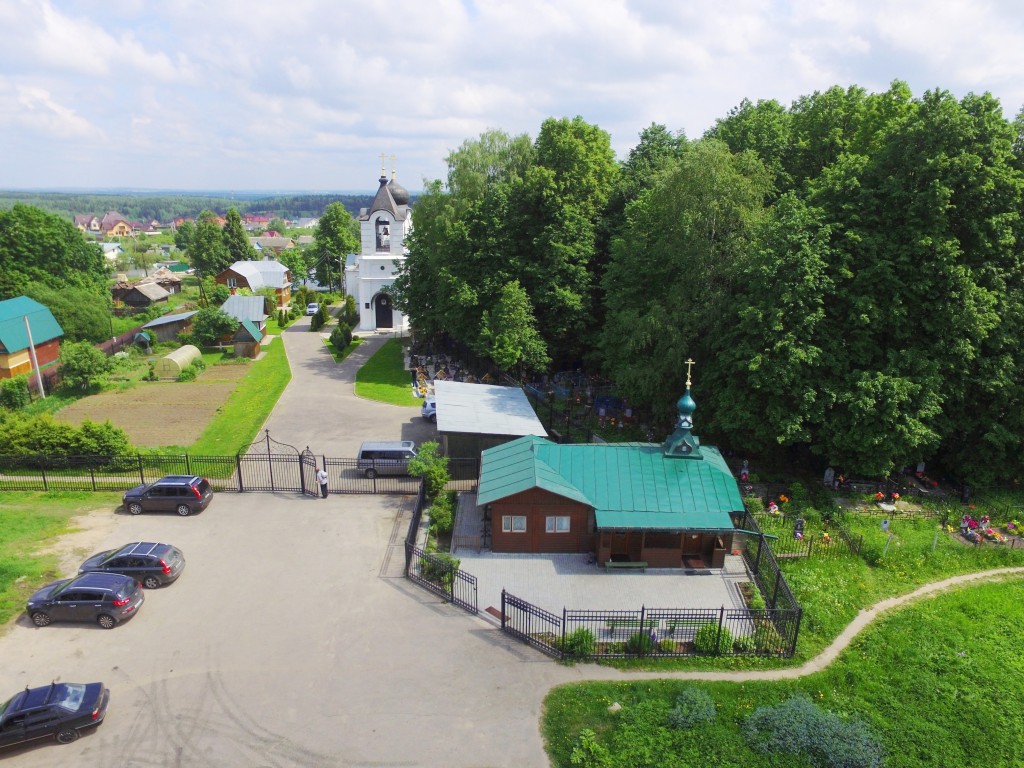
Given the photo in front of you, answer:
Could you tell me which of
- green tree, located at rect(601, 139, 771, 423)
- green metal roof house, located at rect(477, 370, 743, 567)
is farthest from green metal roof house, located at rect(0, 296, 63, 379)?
green tree, located at rect(601, 139, 771, 423)

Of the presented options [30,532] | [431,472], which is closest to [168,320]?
[30,532]

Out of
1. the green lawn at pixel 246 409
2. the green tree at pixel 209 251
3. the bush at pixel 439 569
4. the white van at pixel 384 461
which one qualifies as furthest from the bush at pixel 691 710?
the green tree at pixel 209 251

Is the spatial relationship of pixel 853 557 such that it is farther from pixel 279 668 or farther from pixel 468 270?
pixel 468 270

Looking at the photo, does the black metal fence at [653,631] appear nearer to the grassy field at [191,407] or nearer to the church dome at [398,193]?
the grassy field at [191,407]

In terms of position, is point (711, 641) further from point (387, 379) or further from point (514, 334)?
point (387, 379)

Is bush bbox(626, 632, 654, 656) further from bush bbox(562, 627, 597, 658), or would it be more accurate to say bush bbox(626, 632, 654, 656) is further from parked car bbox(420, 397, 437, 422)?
parked car bbox(420, 397, 437, 422)

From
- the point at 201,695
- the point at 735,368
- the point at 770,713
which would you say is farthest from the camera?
the point at 735,368

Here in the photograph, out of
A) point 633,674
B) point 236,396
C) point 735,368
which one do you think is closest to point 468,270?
point 236,396

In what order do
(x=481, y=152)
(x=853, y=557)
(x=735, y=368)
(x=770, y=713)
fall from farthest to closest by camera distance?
(x=481, y=152) → (x=735, y=368) → (x=853, y=557) → (x=770, y=713)
